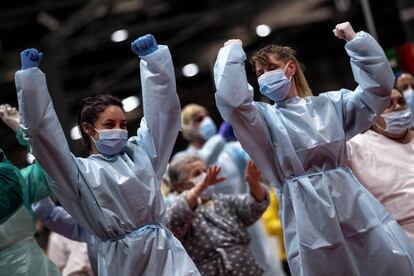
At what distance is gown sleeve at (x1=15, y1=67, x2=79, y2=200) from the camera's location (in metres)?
3.27

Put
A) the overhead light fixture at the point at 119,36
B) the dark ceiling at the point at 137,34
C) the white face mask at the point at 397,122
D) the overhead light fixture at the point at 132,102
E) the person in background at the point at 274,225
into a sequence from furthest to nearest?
the overhead light fixture at the point at 132,102 → the overhead light fixture at the point at 119,36 → the dark ceiling at the point at 137,34 → the person in background at the point at 274,225 → the white face mask at the point at 397,122

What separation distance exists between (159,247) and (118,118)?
0.56 meters

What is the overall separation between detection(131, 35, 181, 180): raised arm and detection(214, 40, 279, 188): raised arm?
0.68 ft

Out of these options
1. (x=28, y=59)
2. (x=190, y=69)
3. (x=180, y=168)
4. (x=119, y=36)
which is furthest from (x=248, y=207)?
(x=190, y=69)

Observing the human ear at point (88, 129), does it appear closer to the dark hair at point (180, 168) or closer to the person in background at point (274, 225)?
the dark hair at point (180, 168)

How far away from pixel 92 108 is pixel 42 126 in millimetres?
383

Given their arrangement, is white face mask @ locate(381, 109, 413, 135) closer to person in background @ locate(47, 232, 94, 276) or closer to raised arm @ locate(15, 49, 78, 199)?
raised arm @ locate(15, 49, 78, 199)

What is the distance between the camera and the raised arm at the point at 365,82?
3.48 metres

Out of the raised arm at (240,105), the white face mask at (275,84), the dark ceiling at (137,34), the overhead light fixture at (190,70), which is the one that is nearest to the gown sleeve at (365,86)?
the white face mask at (275,84)

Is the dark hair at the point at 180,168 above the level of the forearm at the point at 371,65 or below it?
below

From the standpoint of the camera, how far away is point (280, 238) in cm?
674

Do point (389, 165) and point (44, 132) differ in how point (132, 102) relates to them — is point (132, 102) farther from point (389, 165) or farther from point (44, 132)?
point (44, 132)

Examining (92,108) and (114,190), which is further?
(92,108)

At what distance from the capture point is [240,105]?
11.1 ft
